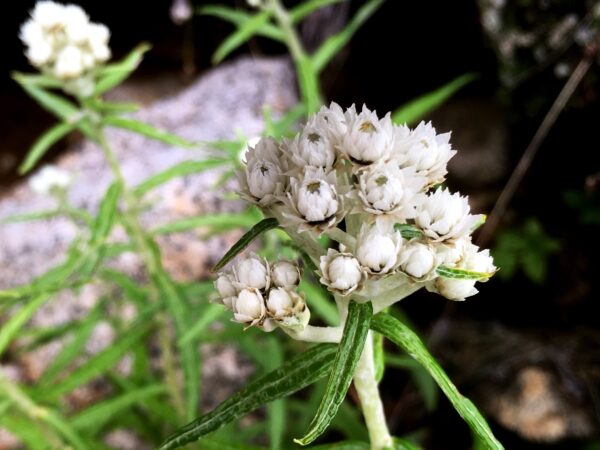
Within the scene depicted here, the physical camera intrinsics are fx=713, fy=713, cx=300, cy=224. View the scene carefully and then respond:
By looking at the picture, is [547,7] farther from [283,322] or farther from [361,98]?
[283,322]

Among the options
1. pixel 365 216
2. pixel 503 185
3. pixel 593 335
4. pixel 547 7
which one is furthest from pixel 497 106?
pixel 365 216

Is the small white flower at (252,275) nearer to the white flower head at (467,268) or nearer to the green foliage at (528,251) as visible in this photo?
the white flower head at (467,268)

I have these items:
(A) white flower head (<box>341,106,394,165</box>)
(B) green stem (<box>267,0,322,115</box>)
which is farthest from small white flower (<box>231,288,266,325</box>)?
(B) green stem (<box>267,0,322,115</box>)

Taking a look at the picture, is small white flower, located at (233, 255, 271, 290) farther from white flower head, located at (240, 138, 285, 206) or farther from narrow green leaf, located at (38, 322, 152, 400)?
narrow green leaf, located at (38, 322, 152, 400)

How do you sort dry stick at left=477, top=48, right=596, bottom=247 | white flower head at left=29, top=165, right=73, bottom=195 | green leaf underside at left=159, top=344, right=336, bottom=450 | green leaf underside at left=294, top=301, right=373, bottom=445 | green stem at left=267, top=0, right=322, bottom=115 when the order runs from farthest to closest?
white flower head at left=29, top=165, right=73, bottom=195 → dry stick at left=477, top=48, right=596, bottom=247 → green stem at left=267, top=0, right=322, bottom=115 → green leaf underside at left=159, top=344, right=336, bottom=450 → green leaf underside at left=294, top=301, right=373, bottom=445

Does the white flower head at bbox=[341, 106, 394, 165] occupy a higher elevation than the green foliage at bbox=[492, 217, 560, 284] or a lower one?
lower

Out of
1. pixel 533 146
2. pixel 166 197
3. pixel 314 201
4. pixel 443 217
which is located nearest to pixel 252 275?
pixel 314 201

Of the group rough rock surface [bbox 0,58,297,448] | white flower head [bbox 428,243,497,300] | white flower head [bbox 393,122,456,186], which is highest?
rough rock surface [bbox 0,58,297,448]

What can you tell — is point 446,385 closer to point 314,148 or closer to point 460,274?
point 460,274
